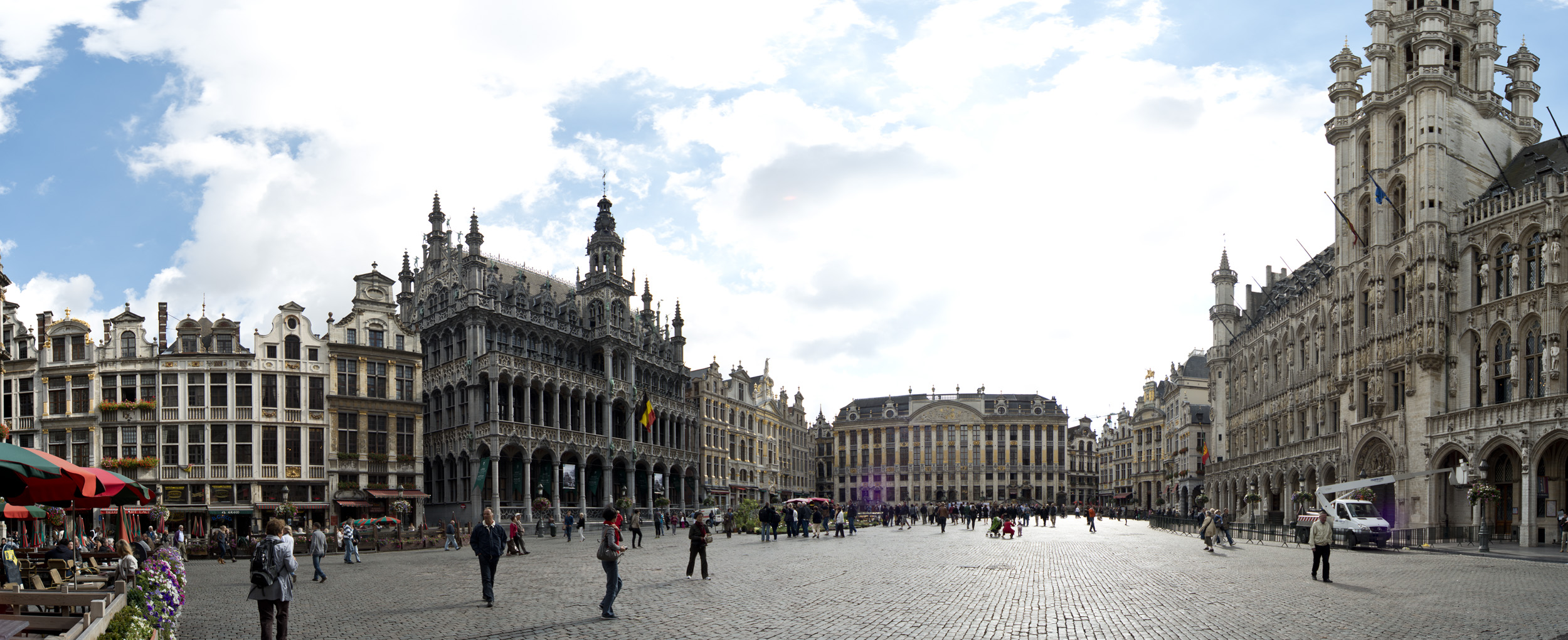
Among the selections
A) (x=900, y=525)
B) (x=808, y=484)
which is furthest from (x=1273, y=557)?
(x=808, y=484)

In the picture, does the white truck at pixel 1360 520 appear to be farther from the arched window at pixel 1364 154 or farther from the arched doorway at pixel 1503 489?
the arched window at pixel 1364 154

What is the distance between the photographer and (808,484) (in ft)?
446

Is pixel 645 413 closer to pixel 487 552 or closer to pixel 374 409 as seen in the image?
pixel 374 409

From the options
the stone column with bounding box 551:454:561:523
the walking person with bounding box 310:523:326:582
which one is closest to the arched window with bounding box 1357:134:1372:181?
the stone column with bounding box 551:454:561:523

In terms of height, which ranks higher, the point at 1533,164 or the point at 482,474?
the point at 1533,164

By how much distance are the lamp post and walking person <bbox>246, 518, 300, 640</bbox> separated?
36.8m

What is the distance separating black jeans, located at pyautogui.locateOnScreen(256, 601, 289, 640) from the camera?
13.8 m

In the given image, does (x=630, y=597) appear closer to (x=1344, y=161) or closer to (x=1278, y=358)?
(x=1344, y=161)

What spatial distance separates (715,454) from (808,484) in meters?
40.2

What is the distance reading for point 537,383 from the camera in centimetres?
6788

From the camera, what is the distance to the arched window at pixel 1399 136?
177 ft

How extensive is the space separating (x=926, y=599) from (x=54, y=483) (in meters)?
14.2

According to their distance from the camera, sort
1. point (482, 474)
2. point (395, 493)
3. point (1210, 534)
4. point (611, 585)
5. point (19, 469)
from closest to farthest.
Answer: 1. point (19, 469)
2. point (611, 585)
3. point (1210, 534)
4. point (395, 493)
5. point (482, 474)

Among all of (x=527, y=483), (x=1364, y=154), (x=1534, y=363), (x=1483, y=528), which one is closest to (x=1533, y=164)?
(x=1364, y=154)
